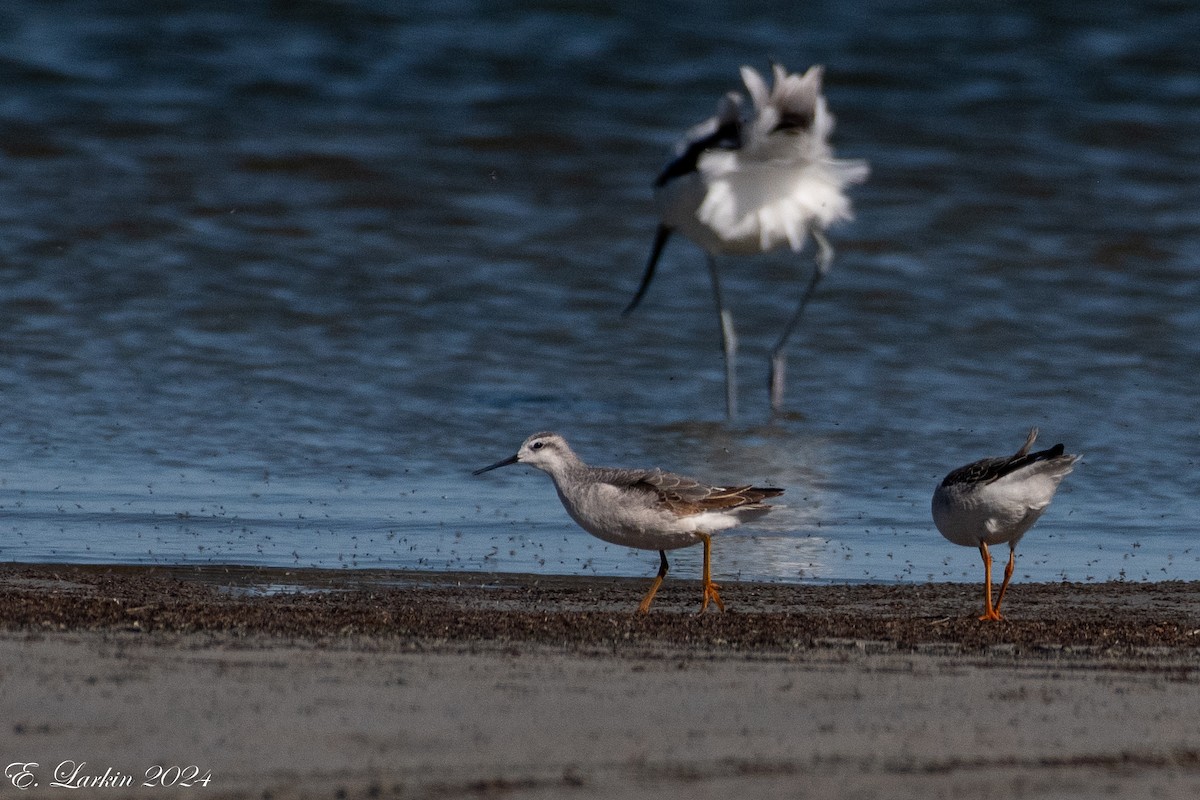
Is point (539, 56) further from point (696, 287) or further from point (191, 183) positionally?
point (696, 287)

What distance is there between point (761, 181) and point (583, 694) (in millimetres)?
6610

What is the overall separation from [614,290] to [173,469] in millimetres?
5184

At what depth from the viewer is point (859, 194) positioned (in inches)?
640

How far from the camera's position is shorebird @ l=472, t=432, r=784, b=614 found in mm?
6336

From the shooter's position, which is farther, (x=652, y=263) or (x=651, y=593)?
(x=652, y=263)

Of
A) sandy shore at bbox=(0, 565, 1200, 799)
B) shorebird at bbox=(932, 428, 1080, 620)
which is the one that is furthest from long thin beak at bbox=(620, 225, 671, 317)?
sandy shore at bbox=(0, 565, 1200, 799)

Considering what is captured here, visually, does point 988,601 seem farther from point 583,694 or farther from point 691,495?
point 583,694

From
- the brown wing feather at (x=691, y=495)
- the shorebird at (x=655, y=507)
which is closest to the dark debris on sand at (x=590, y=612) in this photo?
the shorebird at (x=655, y=507)

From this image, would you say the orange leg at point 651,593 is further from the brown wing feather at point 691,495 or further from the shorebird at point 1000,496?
the shorebird at point 1000,496

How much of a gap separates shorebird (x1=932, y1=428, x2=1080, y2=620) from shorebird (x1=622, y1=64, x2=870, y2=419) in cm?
378

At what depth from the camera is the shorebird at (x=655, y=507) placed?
6336mm

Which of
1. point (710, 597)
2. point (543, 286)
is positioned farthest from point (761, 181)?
point (710, 597)

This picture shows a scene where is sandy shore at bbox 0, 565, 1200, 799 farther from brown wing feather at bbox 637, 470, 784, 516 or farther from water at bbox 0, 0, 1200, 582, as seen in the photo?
water at bbox 0, 0, 1200, 582

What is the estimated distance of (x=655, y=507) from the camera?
6332mm
